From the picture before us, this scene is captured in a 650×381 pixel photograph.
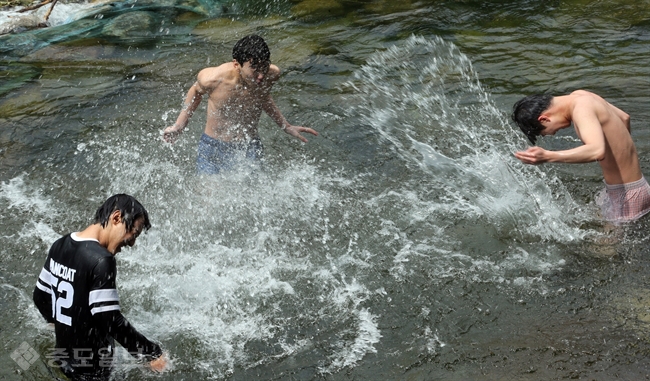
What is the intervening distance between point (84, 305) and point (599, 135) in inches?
129

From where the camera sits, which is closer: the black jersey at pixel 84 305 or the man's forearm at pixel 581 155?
the black jersey at pixel 84 305

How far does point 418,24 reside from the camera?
892 centimetres

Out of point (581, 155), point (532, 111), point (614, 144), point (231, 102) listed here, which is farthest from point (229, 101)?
point (614, 144)

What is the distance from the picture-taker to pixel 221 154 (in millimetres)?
5508

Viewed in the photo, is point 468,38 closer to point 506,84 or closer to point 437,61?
point 437,61

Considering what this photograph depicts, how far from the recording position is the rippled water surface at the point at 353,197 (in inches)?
166

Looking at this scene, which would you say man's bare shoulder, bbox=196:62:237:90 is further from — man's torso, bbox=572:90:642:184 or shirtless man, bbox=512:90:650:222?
man's torso, bbox=572:90:642:184

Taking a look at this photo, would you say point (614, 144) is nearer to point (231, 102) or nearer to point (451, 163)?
point (451, 163)

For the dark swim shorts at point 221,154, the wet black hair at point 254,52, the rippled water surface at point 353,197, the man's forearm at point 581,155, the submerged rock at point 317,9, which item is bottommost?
the rippled water surface at point 353,197

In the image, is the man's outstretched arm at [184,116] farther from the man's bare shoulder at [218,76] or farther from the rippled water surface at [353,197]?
the rippled water surface at [353,197]

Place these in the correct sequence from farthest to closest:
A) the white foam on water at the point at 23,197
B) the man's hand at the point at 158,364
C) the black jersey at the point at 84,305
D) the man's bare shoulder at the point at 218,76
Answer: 1. the white foam on water at the point at 23,197
2. the man's bare shoulder at the point at 218,76
3. the man's hand at the point at 158,364
4. the black jersey at the point at 84,305

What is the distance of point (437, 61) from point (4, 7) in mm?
6996

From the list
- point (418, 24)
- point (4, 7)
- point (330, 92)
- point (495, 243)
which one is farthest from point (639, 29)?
point (4, 7)

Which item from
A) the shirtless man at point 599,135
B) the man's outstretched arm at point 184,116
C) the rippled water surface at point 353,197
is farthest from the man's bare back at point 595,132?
the man's outstretched arm at point 184,116
